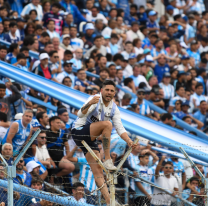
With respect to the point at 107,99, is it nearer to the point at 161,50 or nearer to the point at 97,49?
the point at 97,49

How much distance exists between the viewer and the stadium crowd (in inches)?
307

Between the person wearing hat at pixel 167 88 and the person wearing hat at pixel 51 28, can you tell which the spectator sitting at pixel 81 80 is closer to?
the person wearing hat at pixel 51 28

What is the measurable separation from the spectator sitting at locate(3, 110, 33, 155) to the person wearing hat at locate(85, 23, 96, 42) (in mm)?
6938

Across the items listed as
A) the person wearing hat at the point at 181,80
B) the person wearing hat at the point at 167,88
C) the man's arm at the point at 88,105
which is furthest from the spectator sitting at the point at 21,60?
the person wearing hat at the point at 181,80

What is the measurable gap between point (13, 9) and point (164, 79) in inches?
201

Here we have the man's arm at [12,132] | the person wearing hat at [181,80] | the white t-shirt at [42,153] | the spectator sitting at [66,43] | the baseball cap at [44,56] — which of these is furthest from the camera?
the person wearing hat at [181,80]

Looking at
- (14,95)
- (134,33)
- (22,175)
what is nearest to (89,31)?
(134,33)

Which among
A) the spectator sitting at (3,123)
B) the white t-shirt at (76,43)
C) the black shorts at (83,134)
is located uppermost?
the white t-shirt at (76,43)

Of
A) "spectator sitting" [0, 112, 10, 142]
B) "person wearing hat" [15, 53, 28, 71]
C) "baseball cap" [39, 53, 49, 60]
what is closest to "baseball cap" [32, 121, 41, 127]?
"spectator sitting" [0, 112, 10, 142]

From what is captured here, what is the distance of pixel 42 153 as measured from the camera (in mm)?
7992

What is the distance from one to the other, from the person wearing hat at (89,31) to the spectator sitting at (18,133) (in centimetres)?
694

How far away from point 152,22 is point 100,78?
23.1 ft

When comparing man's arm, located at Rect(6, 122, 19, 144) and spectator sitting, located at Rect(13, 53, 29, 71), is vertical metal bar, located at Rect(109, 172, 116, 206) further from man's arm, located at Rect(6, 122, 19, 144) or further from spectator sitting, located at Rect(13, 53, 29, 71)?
spectator sitting, located at Rect(13, 53, 29, 71)

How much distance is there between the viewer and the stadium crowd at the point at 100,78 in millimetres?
7797
